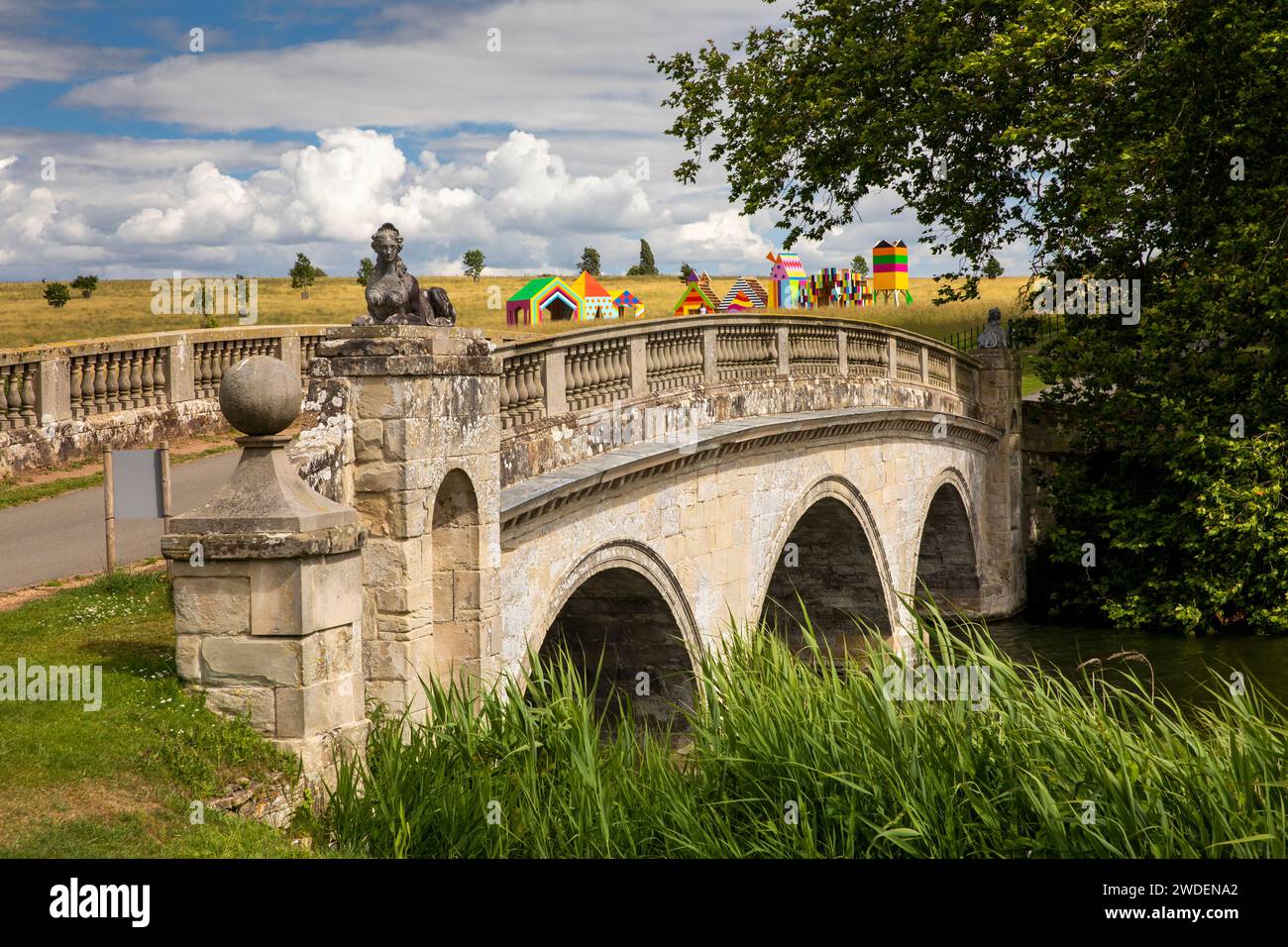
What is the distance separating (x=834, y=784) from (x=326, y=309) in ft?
170

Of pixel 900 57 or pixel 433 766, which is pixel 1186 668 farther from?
pixel 433 766

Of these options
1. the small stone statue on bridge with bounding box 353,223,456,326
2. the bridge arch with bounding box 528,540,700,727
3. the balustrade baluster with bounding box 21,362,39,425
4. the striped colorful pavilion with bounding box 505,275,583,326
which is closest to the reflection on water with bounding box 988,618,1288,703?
the bridge arch with bounding box 528,540,700,727

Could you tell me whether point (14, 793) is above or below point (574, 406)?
below

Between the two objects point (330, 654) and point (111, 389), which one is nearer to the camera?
point (330, 654)

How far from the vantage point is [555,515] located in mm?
9406

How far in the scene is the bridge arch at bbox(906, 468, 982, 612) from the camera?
803 inches

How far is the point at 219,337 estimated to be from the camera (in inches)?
613

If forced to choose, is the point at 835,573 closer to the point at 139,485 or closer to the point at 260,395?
the point at 139,485

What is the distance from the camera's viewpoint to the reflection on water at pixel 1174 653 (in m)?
15.9

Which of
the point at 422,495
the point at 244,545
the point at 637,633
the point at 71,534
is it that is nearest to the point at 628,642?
the point at 637,633

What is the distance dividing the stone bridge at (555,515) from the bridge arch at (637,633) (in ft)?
0.08

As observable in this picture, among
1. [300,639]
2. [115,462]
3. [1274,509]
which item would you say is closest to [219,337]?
[115,462]

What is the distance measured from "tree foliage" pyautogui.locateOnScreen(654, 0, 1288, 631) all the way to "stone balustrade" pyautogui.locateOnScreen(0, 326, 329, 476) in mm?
9669
